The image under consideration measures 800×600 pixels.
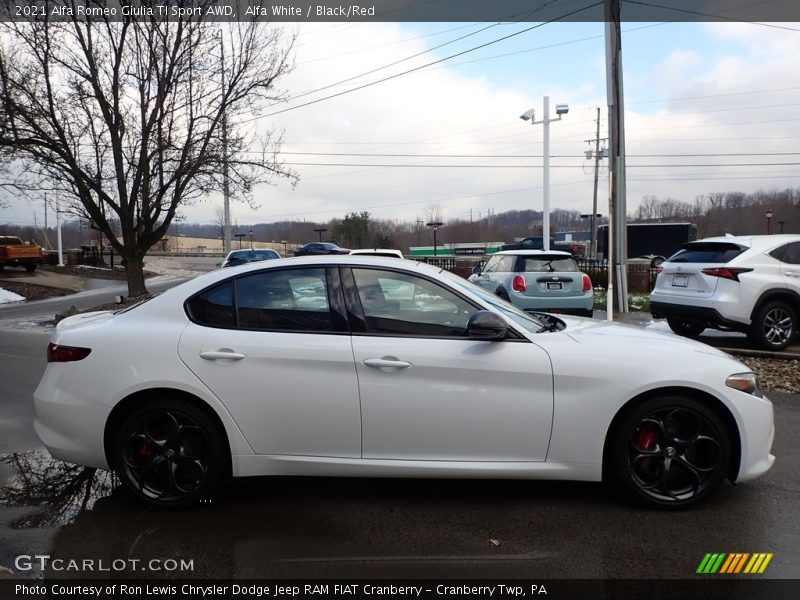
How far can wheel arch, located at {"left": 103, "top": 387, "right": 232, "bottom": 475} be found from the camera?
3449 mm

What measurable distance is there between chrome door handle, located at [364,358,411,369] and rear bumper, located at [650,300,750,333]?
6640mm

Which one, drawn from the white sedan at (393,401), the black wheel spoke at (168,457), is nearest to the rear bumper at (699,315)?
the white sedan at (393,401)

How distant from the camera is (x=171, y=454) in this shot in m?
3.46

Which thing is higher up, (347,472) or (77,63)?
(77,63)

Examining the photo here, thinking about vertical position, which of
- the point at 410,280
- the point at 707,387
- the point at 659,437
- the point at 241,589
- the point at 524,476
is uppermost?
the point at 410,280

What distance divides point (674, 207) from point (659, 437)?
83344mm

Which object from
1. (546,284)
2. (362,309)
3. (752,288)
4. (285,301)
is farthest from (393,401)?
(546,284)

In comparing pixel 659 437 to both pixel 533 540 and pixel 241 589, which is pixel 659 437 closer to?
pixel 533 540

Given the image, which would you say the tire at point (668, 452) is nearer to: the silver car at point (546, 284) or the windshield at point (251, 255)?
the silver car at point (546, 284)

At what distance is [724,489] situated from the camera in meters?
3.73

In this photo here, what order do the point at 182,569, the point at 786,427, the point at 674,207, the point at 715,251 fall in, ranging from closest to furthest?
the point at 182,569 < the point at 786,427 < the point at 715,251 < the point at 674,207

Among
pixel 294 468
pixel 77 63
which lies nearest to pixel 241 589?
pixel 294 468

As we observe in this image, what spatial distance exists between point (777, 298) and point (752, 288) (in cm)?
48

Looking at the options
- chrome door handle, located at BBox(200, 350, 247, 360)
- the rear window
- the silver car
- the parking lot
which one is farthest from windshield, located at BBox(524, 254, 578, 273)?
chrome door handle, located at BBox(200, 350, 247, 360)
